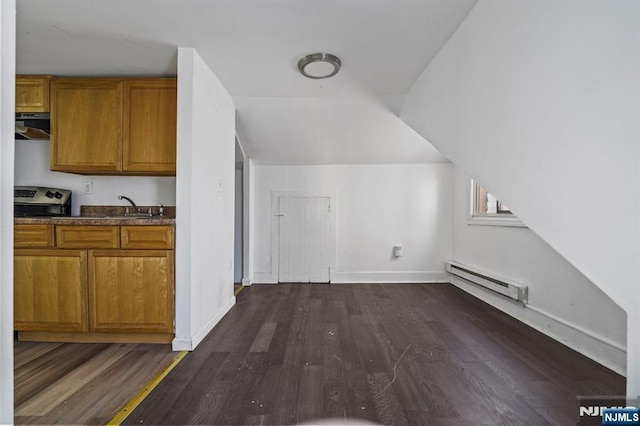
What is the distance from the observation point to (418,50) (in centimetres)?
214

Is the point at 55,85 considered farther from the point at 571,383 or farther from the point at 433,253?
the point at 433,253

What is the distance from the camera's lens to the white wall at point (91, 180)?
282 centimetres

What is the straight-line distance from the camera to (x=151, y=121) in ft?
7.84

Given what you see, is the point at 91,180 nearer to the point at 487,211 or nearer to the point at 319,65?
the point at 319,65

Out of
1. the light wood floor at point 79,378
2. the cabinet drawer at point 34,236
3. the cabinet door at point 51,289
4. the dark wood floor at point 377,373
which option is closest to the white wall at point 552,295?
the dark wood floor at point 377,373

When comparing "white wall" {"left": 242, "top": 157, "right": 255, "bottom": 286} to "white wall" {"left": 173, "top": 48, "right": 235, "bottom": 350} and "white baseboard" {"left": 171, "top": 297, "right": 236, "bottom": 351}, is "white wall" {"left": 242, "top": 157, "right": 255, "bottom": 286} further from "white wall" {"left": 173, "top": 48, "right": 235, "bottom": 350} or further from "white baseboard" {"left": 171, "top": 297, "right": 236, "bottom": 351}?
"white baseboard" {"left": 171, "top": 297, "right": 236, "bottom": 351}

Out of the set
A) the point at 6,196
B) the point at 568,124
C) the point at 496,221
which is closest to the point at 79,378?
the point at 6,196

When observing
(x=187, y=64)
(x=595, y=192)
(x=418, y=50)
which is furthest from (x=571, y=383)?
(x=187, y=64)

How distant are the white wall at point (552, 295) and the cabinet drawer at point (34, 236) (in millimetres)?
3733

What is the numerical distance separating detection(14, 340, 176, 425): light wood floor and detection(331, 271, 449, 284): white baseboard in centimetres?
240

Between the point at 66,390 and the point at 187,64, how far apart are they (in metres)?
2.13

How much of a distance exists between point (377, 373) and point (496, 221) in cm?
217

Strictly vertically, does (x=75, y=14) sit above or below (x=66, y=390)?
above

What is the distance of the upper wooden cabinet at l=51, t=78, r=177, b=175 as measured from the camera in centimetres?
239
